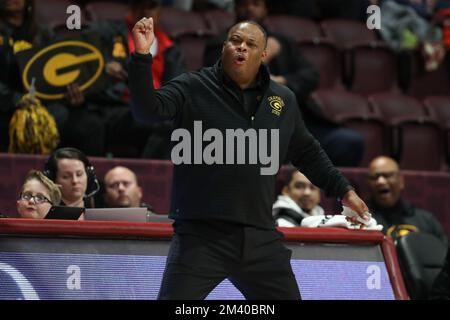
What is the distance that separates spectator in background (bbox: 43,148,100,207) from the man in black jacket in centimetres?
170

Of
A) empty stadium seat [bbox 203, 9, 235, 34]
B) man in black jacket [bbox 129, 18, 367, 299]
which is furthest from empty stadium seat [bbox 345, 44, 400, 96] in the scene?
man in black jacket [bbox 129, 18, 367, 299]

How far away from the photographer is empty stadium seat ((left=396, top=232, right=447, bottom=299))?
5.42 metres

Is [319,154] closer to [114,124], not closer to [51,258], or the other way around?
[51,258]

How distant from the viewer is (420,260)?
18.2ft

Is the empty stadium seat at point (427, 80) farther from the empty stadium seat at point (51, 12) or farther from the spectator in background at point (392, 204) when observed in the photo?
the empty stadium seat at point (51, 12)

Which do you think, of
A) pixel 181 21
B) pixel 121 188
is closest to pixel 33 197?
pixel 121 188

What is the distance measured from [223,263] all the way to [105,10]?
15.2 feet

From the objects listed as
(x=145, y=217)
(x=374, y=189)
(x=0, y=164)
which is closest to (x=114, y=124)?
(x=0, y=164)

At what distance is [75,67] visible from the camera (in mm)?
6148

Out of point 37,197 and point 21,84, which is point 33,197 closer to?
point 37,197

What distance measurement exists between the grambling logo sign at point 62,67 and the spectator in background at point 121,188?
0.69m

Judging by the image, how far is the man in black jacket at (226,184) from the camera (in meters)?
3.39

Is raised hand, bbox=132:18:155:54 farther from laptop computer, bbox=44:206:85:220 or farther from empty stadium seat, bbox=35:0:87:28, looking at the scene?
empty stadium seat, bbox=35:0:87:28
